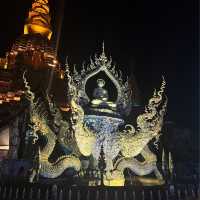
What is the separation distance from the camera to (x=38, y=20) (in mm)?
35406

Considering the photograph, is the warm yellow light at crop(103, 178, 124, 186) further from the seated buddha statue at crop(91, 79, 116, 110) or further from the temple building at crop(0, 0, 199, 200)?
the seated buddha statue at crop(91, 79, 116, 110)

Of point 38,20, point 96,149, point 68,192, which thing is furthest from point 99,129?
point 38,20

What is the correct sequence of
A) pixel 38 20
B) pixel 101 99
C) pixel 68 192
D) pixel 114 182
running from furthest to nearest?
pixel 38 20
pixel 101 99
pixel 114 182
pixel 68 192

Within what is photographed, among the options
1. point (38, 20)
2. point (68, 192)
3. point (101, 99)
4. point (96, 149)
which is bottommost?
point (68, 192)

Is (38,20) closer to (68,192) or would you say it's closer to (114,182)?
(114,182)

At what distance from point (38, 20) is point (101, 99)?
87.3 ft

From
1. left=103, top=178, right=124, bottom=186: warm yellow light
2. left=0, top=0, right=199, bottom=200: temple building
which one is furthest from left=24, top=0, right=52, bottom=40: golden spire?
left=103, top=178, right=124, bottom=186: warm yellow light

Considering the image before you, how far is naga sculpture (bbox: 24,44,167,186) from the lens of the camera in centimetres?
1053

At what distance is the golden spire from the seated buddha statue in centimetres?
2630

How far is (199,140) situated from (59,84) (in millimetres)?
14151

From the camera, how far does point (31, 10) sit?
35.9 metres

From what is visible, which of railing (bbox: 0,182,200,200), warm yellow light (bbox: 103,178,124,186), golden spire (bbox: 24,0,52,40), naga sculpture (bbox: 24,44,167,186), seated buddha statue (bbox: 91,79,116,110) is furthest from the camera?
golden spire (bbox: 24,0,52,40)

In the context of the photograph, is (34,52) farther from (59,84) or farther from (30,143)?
(30,143)

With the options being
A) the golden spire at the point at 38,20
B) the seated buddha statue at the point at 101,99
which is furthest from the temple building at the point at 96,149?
the golden spire at the point at 38,20
